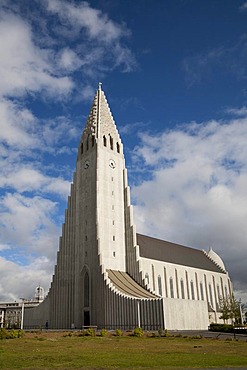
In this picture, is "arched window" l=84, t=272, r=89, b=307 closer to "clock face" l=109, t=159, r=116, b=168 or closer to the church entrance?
the church entrance

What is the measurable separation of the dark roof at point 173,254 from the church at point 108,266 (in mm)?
319

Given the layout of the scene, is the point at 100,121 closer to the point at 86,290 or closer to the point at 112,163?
the point at 112,163

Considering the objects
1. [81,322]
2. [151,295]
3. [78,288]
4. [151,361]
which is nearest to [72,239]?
[78,288]

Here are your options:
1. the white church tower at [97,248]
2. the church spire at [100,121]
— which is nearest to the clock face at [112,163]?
the white church tower at [97,248]

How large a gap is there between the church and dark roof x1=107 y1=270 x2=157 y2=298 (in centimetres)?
17

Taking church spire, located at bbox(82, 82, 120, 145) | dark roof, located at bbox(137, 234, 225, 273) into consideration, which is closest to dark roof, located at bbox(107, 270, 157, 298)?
dark roof, located at bbox(137, 234, 225, 273)

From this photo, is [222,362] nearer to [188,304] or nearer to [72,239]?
[188,304]

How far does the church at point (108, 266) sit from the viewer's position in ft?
167

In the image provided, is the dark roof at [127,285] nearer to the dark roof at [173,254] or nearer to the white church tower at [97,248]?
the white church tower at [97,248]

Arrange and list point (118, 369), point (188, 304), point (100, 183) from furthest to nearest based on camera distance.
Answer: point (100, 183), point (188, 304), point (118, 369)

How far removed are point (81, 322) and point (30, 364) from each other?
46.7m

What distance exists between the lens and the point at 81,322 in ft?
195

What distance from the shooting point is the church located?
167ft

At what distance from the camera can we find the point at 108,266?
6034cm
